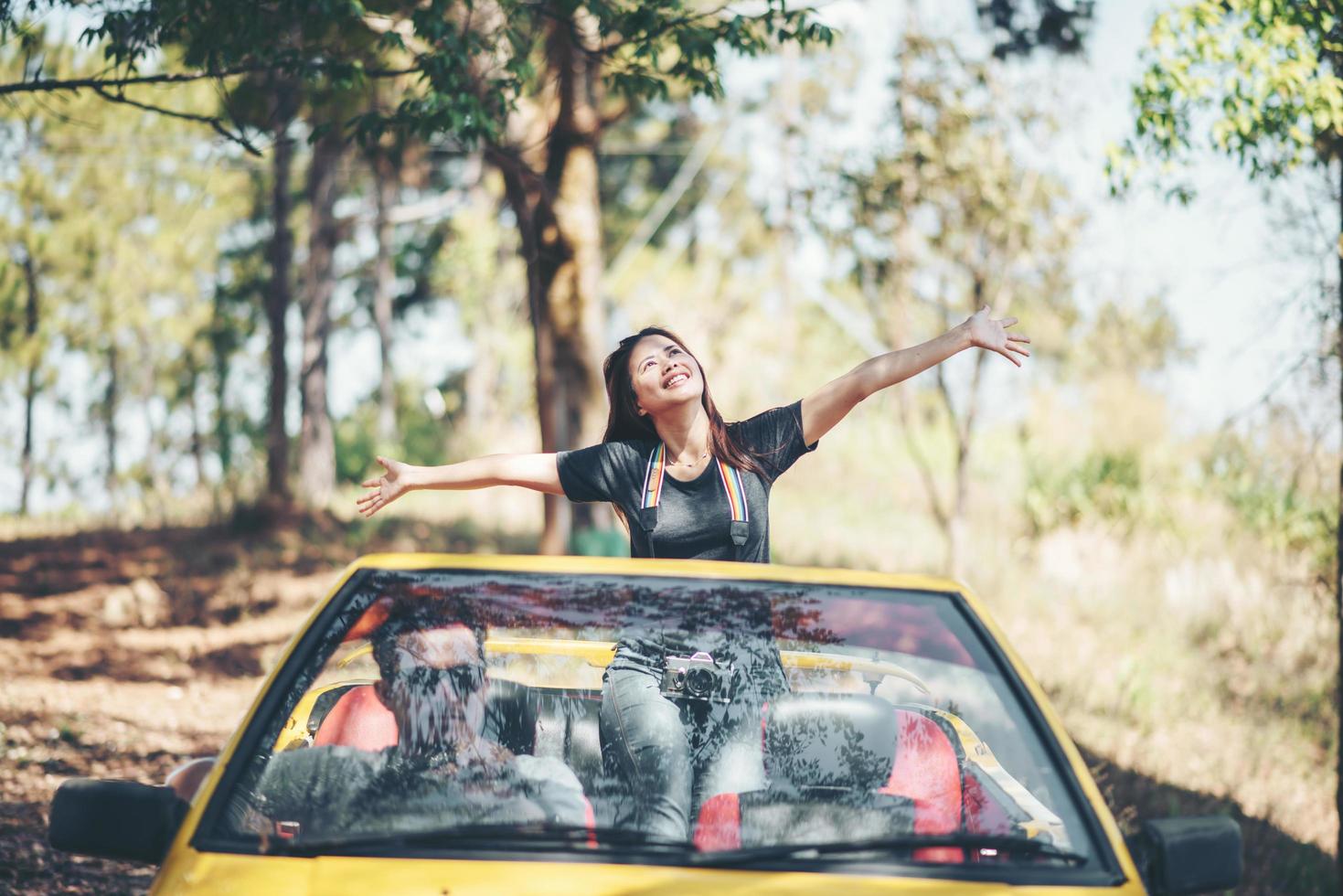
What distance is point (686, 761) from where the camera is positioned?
293 centimetres

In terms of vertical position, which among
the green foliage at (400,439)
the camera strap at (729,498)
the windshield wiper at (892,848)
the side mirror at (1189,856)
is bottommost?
the side mirror at (1189,856)

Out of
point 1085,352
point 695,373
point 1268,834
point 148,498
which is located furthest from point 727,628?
point 1085,352

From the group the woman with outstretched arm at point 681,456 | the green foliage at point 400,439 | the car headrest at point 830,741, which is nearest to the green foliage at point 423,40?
the woman with outstretched arm at point 681,456

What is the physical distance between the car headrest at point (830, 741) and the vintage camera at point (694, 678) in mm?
127

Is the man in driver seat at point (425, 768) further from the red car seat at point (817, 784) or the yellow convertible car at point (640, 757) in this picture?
the red car seat at point (817, 784)

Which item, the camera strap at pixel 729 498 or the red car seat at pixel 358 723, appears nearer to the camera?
the red car seat at pixel 358 723

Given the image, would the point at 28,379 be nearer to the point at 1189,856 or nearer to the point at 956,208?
the point at 956,208

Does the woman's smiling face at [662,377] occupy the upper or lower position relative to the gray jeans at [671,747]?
upper

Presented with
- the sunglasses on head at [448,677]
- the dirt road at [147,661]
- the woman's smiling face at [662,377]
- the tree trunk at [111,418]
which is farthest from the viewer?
the tree trunk at [111,418]

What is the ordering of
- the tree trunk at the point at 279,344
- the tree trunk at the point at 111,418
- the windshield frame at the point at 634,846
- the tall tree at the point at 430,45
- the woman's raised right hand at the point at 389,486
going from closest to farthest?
the windshield frame at the point at 634,846 → the woman's raised right hand at the point at 389,486 → the tall tree at the point at 430,45 → the tree trunk at the point at 279,344 → the tree trunk at the point at 111,418

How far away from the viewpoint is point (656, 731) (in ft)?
9.88

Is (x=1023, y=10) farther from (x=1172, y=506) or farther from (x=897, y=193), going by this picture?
(x=1172, y=506)

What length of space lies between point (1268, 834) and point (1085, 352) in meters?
30.1

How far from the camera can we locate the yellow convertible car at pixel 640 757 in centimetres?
251
